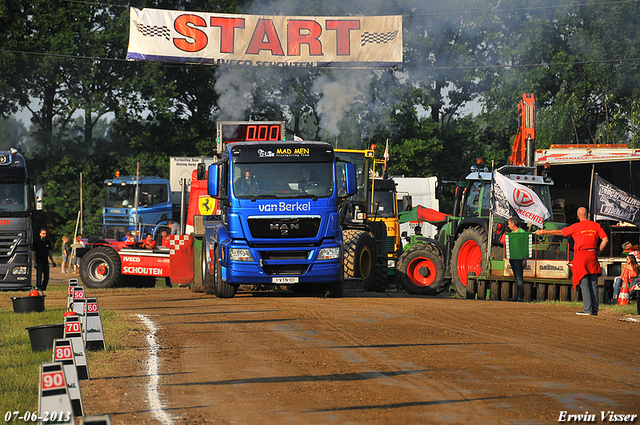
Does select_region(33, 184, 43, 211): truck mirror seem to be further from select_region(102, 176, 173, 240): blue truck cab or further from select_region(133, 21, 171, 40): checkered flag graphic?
select_region(102, 176, 173, 240): blue truck cab

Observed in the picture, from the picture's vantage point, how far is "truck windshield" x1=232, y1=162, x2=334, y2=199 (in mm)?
16875

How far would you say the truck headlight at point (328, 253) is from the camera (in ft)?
55.9

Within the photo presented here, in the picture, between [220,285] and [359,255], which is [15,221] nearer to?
[220,285]

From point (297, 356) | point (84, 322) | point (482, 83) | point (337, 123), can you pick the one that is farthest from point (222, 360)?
point (482, 83)

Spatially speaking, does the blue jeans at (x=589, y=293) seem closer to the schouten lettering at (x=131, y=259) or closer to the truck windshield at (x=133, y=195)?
the schouten lettering at (x=131, y=259)

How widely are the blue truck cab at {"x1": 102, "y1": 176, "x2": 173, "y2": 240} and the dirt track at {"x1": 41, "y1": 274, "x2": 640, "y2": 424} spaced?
22.8 metres

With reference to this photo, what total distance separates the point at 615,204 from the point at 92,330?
12.6 meters

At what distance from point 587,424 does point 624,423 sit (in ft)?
0.91

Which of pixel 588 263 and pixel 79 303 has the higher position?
pixel 588 263

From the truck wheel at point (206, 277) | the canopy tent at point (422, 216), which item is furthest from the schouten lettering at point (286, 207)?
the canopy tent at point (422, 216)

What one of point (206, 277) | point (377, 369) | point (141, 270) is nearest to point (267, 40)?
point (141, 270)

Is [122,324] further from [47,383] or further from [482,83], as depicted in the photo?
[482,83]

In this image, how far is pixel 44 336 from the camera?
35.0 ft

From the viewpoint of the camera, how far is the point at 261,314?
14.5 meters
